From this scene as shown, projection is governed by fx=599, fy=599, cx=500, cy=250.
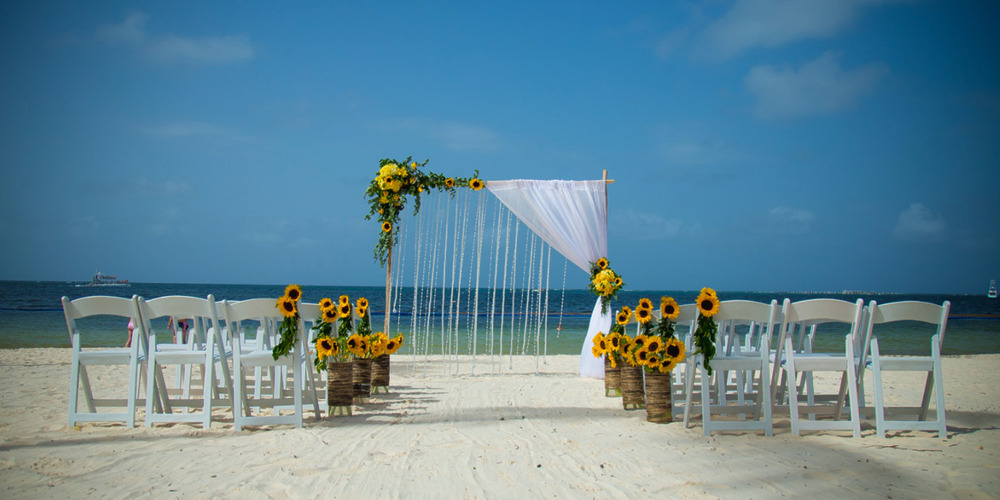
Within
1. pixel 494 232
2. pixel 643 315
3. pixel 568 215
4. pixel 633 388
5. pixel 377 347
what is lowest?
pixel 633 388

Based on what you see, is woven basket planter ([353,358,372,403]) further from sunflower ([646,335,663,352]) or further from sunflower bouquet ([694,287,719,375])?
Result: sunflower bouquet ([694,287,719,375])

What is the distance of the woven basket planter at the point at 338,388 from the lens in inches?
195

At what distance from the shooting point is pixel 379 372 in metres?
6.29

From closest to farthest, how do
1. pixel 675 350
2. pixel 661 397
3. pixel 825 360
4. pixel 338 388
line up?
1. pixel 825 360
2. pixel 675 350
3. pixel 661 397
4. pixel 338 388

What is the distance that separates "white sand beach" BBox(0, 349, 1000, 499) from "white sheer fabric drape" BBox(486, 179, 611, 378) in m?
2.64

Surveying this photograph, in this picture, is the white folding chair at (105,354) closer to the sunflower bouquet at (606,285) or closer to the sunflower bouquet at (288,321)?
the sunflower bouquet at (288,321)

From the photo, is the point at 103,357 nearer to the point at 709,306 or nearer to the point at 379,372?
the point at 379,372

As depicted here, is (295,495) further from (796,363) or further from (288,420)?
(796,363)

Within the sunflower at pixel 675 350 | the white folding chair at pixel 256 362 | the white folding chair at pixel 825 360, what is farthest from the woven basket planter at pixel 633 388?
the white folding chair at pixel 256 362

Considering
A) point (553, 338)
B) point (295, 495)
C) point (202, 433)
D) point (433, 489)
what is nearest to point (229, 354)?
point (202, 433)

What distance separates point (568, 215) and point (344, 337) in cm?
347

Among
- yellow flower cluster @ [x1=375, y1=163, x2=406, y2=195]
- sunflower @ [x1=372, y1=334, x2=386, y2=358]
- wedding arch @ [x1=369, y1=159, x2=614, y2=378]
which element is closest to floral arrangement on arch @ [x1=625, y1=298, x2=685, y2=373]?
sunflower @ [x1=372, y1=334, x2=386, y2=358]

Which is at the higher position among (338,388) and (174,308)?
(174,308)

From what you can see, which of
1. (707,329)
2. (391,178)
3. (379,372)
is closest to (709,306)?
(707,329)
